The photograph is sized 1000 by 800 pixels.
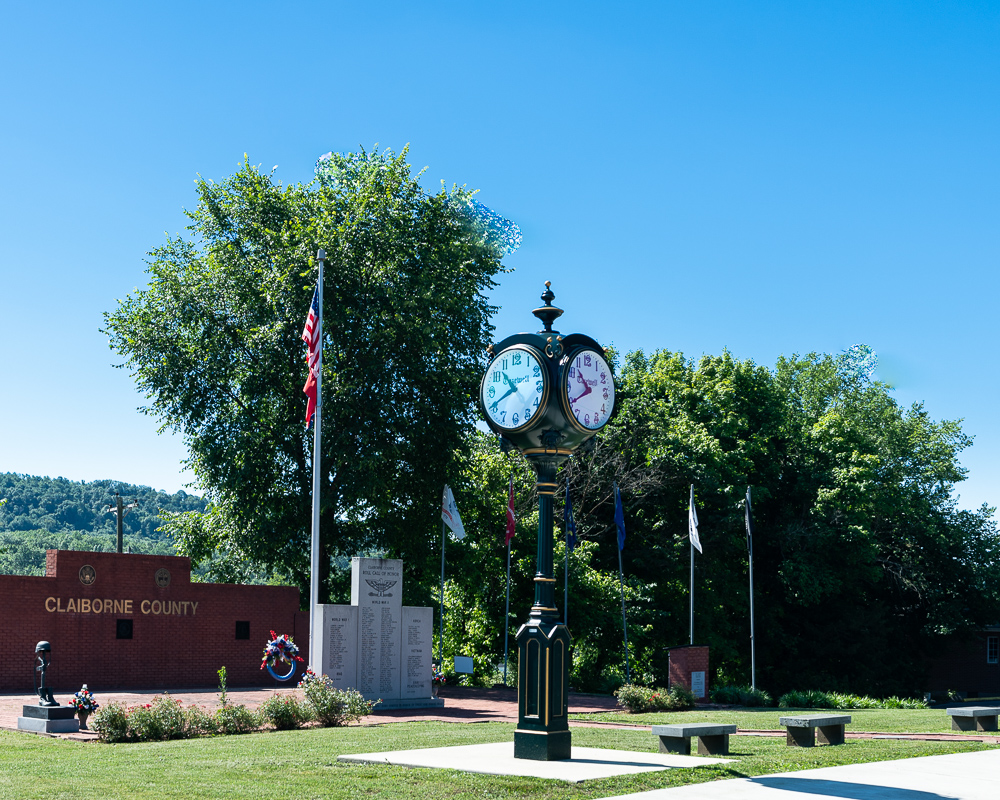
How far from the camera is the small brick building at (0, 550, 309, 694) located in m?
25.4

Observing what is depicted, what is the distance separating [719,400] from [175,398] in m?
22.4

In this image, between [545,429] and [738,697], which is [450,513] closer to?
[738,697]

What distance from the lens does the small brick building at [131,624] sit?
2538cm

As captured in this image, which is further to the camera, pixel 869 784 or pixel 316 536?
pixel 316 536

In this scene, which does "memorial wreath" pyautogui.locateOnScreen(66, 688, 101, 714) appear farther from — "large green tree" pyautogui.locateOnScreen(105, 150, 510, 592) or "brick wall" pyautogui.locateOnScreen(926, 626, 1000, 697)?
"brick wall" pyautogui.locateOnScreen(926, 626, 1000, 697)

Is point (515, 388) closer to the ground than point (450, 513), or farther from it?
farther from it

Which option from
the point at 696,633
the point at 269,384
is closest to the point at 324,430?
the point at 269,384

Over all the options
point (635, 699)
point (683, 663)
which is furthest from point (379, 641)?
point (683, 663)

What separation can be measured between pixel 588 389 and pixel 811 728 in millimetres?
5488

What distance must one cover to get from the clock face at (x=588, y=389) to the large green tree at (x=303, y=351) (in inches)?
696

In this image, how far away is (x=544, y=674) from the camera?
10.4 meters

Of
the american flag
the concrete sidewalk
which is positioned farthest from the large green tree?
the concrete sidewalk

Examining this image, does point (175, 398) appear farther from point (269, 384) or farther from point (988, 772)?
point (988, 772)

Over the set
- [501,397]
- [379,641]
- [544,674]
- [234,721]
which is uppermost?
[501,397]
